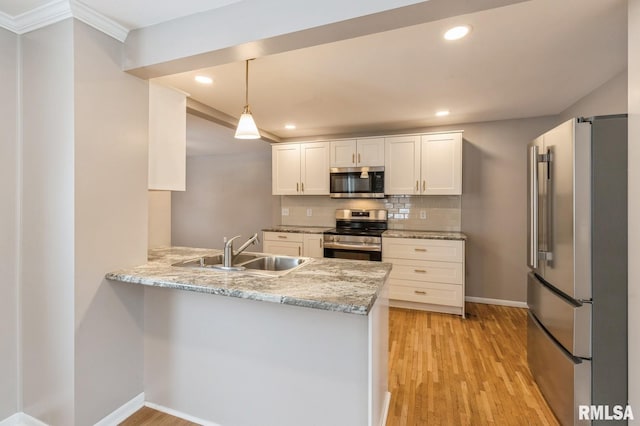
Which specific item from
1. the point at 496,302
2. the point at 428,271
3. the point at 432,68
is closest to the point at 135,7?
the point at 432,68

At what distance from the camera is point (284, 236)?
4.25 meters

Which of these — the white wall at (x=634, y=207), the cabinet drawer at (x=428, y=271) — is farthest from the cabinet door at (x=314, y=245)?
the white wall at (x=634, y=207)

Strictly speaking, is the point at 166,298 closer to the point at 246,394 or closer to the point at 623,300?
the point at 246,394

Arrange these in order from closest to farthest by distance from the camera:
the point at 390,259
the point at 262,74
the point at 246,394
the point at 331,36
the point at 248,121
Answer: the point at 331,36
the point at 246,394
the point at 248,121
the point at 262,74
the point at 390,259

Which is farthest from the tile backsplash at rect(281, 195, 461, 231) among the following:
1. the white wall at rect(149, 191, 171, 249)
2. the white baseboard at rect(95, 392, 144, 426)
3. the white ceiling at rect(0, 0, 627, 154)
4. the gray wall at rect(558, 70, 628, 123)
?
the white baseboard at rect(95, 392, 144, 426)

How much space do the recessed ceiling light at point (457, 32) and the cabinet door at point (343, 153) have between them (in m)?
2.25

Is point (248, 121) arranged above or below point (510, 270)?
above

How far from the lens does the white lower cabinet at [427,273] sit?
3477mm

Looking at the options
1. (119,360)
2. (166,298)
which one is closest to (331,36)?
(166,298)

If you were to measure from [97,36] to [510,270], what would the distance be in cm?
461

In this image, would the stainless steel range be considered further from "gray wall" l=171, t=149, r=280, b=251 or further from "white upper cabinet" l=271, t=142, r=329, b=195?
"gray wall" l=171, t=149, r=280, b=251

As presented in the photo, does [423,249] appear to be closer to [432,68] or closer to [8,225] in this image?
[432,68]

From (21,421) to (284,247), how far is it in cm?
286

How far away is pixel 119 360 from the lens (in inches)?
72.1
